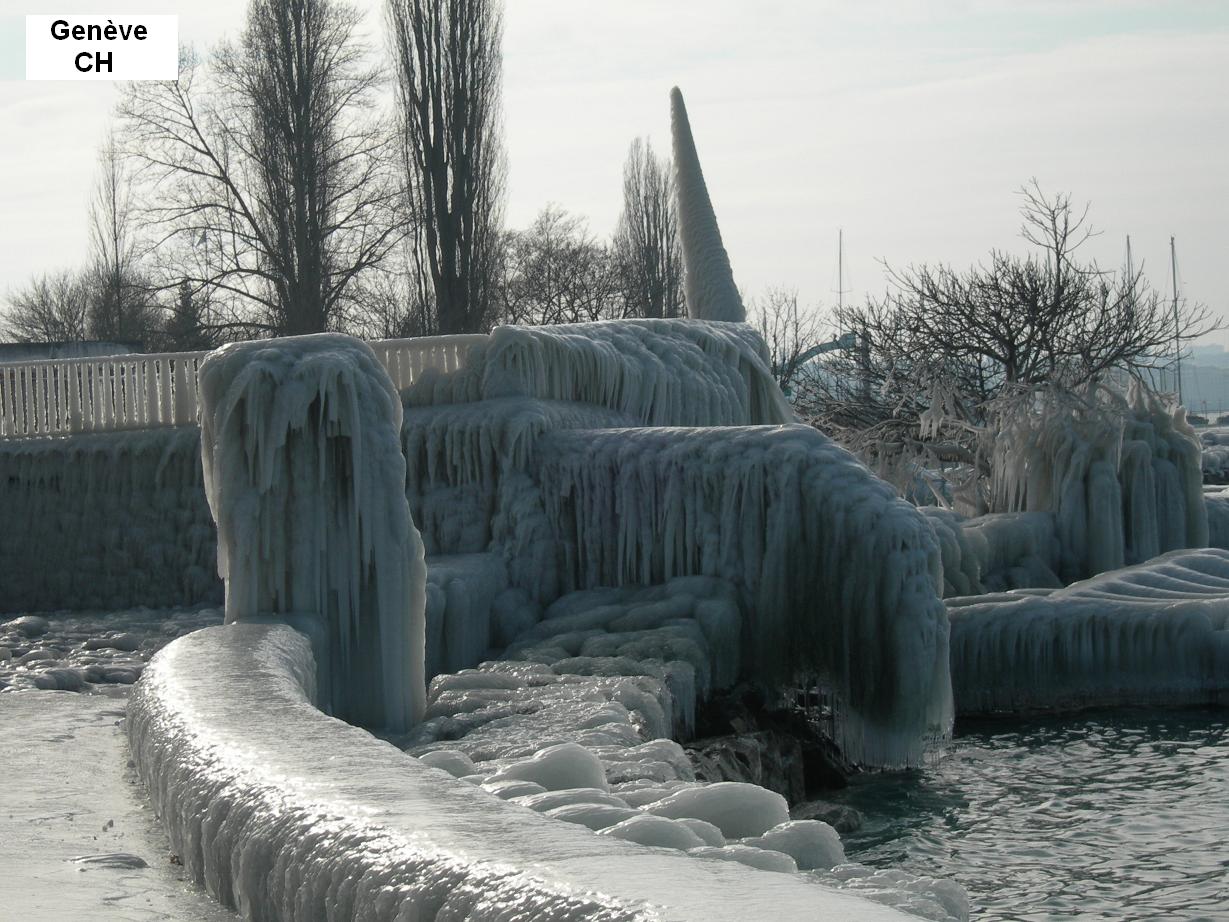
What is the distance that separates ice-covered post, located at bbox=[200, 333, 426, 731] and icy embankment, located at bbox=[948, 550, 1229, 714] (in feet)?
27.5

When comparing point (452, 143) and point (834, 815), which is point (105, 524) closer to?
point (834, 815)

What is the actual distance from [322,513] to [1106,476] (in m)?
13.7

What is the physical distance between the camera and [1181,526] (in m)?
20.3

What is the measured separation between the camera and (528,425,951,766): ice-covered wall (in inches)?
480

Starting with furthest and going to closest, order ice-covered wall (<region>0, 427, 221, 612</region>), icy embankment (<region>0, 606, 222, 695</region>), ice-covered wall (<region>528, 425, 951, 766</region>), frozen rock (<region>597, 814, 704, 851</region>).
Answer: ice-covered wall (<region>0, 427, 221, 612</region>), ice-covered wall (<region>528, 425, 951, 766</region>), icy embankment (<region>0, 606, 222, 695</region>), frozen rock (<region>597, 814, 704, 851</region>)

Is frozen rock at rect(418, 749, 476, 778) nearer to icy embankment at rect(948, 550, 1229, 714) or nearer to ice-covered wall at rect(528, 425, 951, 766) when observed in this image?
ice-covered wall at rect(528, 425, 951, 766)

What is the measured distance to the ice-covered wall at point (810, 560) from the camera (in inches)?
480

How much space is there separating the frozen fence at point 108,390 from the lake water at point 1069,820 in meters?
6.68

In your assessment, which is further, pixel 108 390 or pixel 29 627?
pixel 108 390

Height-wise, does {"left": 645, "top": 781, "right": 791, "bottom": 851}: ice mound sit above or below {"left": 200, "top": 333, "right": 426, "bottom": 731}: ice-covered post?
below

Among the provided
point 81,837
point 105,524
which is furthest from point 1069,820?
point 105,524

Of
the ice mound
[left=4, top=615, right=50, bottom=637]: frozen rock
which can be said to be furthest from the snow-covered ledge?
[left=4, top=615, right=50, bottom=637]: frozen rock

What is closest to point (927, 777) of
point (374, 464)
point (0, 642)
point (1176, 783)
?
point (1176, 783)

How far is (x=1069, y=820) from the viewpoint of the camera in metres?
10.8
